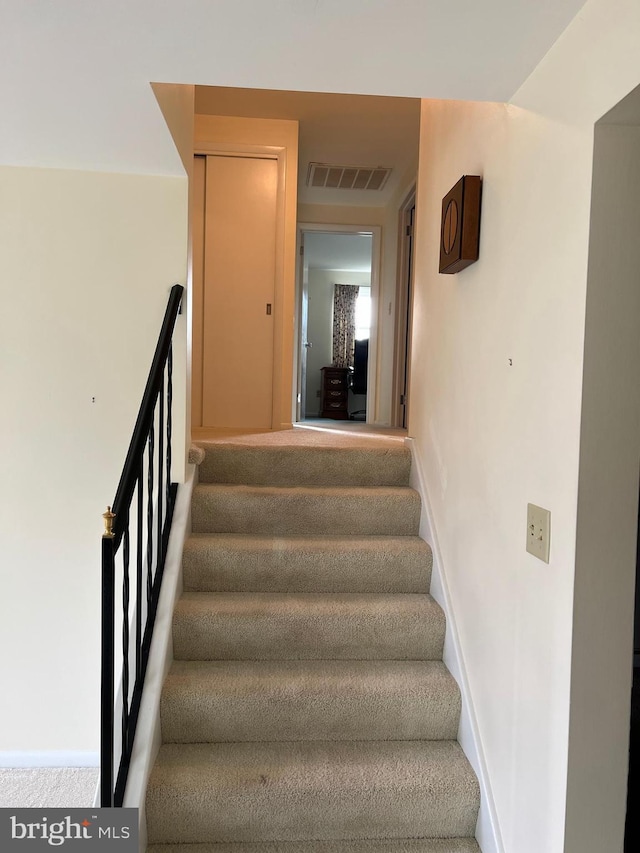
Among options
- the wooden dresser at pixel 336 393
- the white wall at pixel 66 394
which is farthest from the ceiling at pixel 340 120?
the wooden dresser at pixel 336 393

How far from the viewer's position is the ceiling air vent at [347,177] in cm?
439

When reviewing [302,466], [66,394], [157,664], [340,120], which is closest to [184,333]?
[66,394]

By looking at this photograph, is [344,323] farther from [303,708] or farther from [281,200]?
[303,708]

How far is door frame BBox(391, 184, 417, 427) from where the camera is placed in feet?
15.5

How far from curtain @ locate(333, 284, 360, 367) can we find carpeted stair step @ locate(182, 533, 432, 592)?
6284 millimetres

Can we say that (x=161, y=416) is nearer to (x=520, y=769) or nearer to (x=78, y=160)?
(x=78, y=160)

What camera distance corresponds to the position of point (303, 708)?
1.83 m

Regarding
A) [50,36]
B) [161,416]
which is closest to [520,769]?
[161,416]

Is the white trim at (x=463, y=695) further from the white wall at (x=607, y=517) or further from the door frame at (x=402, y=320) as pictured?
the door frame at (x=402, y=320)

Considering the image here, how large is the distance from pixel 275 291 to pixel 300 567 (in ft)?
7.57

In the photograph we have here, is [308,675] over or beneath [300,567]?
beneath

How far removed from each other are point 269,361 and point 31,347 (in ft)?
6.33

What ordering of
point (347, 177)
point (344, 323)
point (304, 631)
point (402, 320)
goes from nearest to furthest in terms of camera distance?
point (304, 631), point (347, 177), point (402, 320), point (344, 323)

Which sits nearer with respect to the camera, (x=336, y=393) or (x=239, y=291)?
(x=239, y=291)
